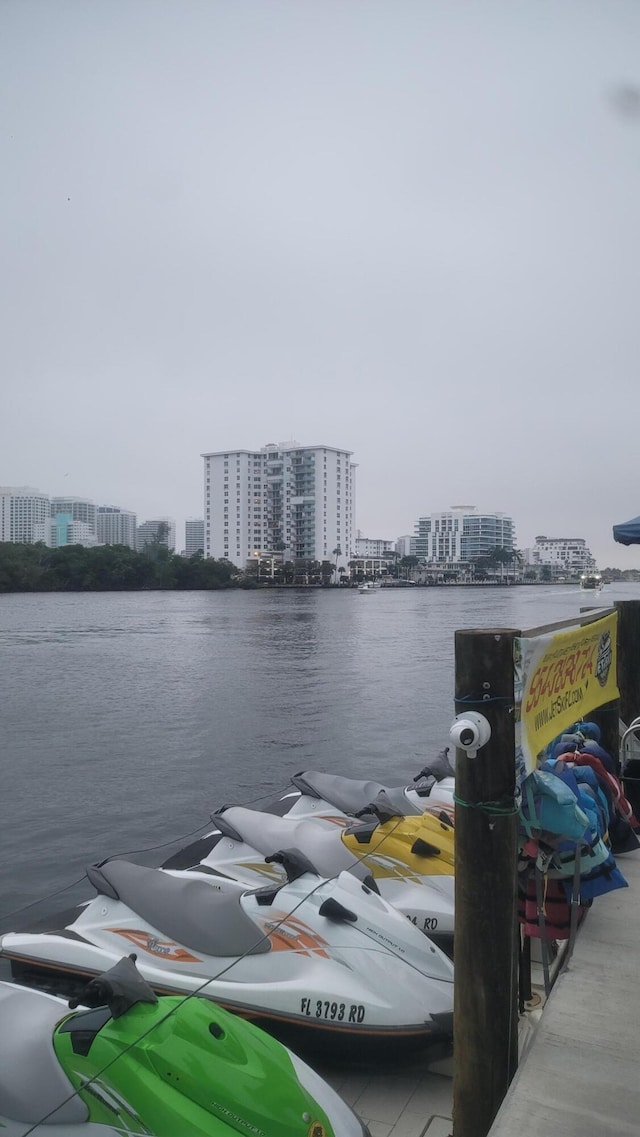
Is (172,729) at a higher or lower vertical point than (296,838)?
lower

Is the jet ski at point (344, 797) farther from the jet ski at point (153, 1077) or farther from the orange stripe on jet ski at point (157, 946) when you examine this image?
the jet ski at point (153, 1077)

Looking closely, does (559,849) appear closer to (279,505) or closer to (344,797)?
(344,797)

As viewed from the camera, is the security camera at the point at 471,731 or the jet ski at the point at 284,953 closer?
the security camera at the point at 471,731

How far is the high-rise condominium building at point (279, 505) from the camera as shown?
18838 cm

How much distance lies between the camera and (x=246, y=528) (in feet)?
620

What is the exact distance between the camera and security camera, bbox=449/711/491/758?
10.7 feet

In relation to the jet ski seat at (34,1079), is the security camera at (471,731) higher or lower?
higher

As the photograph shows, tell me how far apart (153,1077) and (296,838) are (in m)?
3.95

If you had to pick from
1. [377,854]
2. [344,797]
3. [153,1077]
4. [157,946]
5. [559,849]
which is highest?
[559,849]

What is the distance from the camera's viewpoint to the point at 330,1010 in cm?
523

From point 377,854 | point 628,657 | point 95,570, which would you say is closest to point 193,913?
point 377,854

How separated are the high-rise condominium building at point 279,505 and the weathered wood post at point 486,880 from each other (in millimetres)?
182482

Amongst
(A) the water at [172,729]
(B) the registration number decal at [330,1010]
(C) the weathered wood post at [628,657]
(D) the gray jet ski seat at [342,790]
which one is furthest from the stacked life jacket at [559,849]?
(A) the water at [172,729]

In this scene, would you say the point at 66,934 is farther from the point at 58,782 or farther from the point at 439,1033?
the point at 58,782
